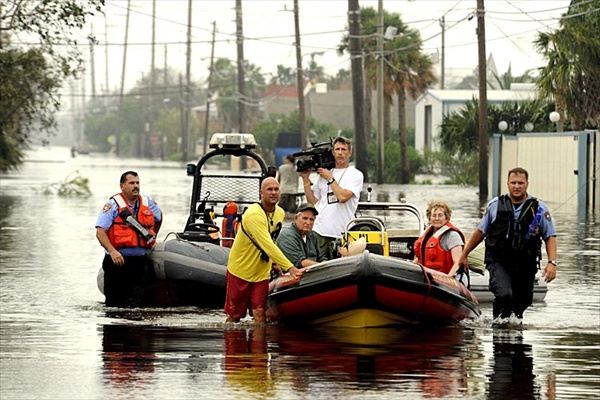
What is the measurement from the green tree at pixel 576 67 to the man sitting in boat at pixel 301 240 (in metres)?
28.2

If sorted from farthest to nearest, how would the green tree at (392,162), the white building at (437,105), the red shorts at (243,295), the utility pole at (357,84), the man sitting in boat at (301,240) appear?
the white building at (437,105), the green tree at (392,162), the utility pole at (357,84), the man sitting in boat at (301,240), the red shorts at (243,295)

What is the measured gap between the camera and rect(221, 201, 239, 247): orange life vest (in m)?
17.6

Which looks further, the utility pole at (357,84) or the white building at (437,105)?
the white building at (437,105)

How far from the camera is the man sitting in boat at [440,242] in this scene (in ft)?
48.5

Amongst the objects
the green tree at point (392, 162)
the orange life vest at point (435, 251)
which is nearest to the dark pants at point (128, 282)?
the orange life vest at point (435, 251)

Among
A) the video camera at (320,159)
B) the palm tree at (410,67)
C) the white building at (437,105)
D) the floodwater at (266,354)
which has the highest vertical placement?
the palm tree at (410,67)

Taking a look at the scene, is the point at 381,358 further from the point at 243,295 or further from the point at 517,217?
the point at 243,295

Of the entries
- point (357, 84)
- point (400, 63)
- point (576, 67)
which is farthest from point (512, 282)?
point (400, 63)

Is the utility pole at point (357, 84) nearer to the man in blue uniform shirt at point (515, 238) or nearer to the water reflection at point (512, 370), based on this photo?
the water reflection at point (512, 370)

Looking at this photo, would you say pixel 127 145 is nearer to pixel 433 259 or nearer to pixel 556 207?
pixel 556 207

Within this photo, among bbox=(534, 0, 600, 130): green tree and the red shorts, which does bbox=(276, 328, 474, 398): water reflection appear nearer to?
the red shorts

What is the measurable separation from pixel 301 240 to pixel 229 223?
3346mm

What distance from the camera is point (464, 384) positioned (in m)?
11.1

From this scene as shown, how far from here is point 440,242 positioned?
586 inches
